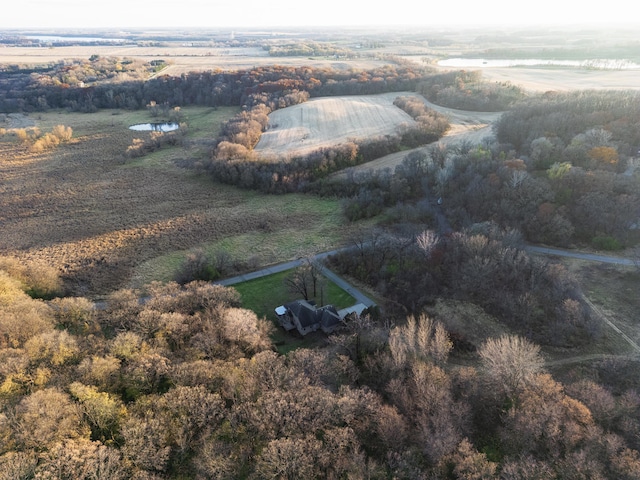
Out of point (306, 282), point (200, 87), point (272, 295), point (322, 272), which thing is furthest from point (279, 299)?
point (200, 87)

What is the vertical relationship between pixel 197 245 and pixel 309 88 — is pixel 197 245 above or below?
below

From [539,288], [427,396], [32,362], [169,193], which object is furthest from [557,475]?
[169,193]

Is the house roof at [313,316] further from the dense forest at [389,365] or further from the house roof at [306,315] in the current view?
the dense forest at [389,365]

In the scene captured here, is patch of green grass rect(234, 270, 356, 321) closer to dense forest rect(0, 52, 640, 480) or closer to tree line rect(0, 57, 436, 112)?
dense forest rect(0, 52, 640, 480)

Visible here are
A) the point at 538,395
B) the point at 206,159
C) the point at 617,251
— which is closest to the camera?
the point at 538,395

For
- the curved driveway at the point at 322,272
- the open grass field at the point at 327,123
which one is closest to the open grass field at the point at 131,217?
the curved driveway at the point at 322,272

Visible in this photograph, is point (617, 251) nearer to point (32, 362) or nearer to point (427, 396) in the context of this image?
point (427, 396)
